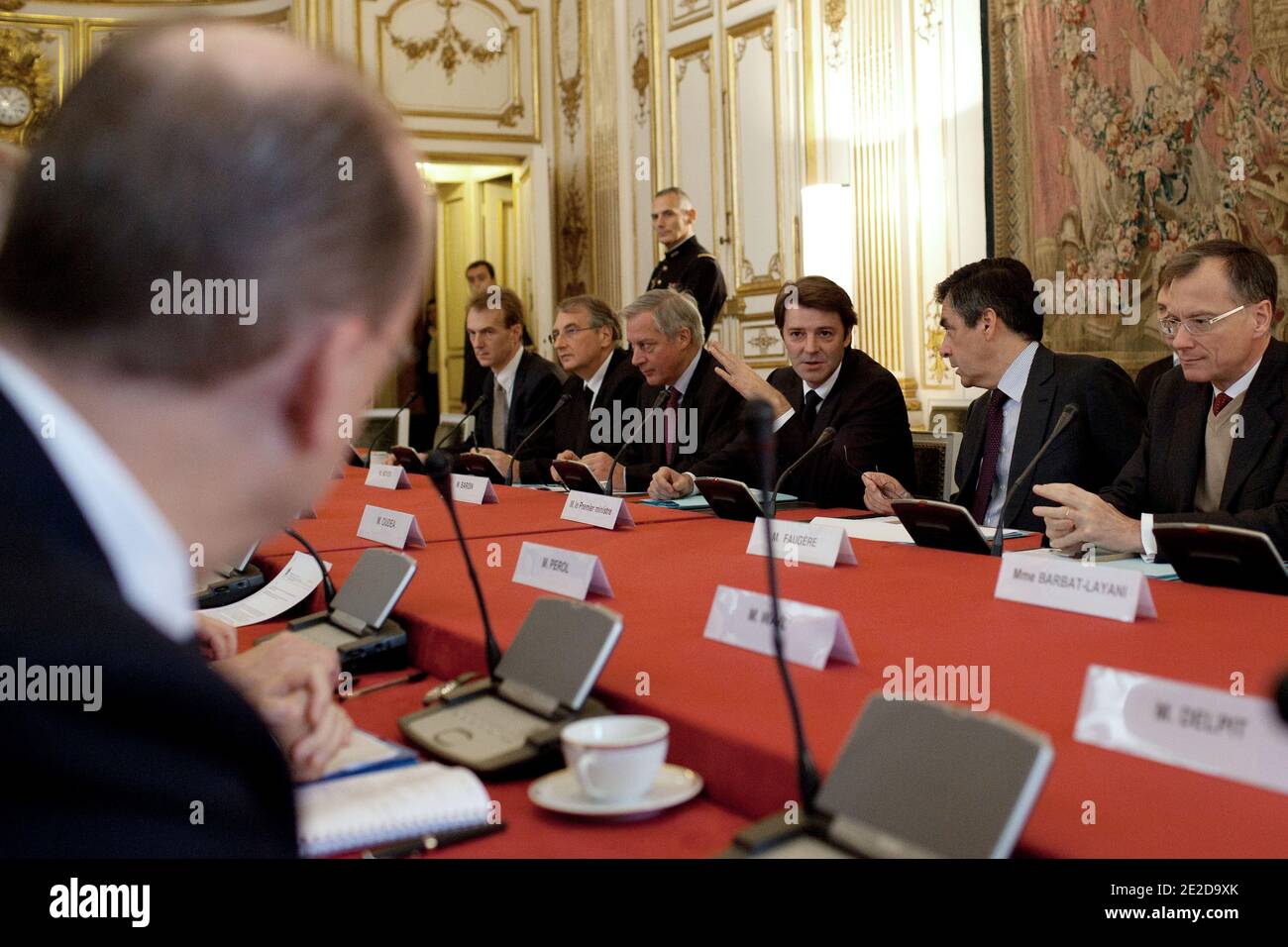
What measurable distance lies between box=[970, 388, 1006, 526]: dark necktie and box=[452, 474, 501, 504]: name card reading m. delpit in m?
1.32

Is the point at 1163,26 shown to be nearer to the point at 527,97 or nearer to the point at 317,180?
the point at 317,180

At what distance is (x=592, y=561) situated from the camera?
176 centimetres

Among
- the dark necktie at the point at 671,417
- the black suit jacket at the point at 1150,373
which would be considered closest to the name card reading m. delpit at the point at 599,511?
the dark necktie at the point at 671,417

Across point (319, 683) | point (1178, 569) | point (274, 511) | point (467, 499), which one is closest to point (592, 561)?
point (319, 683)

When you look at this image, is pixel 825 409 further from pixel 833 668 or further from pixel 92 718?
pixel 92 718

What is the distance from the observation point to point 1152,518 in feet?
7.41

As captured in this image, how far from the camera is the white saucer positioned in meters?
0.98

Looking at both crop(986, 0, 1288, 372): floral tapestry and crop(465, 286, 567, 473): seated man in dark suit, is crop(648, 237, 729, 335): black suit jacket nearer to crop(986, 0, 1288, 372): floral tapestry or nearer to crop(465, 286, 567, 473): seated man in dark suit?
crop(465, 286, 567, 473): seated man in dark suit

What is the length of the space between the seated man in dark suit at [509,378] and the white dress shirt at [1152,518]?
2.95 metres

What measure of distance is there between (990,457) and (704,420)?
1177mm

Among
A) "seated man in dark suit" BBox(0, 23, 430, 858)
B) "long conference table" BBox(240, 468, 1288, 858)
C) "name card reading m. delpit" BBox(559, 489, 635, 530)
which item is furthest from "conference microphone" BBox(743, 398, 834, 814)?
"name card reading m. delpit" BBox(559, 489, 635, 530)

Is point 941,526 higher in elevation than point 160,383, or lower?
lower

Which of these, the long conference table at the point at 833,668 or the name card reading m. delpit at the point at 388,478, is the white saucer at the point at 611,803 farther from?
the name card reading m. delpit at the point at 388,478

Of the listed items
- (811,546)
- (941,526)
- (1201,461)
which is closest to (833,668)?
(811,546)
